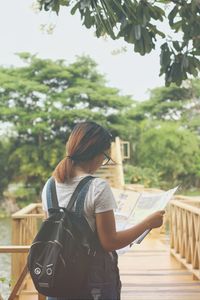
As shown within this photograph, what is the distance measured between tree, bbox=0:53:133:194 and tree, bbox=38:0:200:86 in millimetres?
14380

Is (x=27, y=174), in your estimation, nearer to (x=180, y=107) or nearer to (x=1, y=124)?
(x=1, y=124)

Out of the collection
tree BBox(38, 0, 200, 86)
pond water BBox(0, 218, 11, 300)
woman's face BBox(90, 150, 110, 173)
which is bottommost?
pond water BBox(0, 218, 11, 300)

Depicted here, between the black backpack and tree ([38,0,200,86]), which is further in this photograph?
tree ([38,0,200,86])

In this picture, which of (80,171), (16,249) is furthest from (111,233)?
(16,249)

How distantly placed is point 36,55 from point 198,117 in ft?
19.1

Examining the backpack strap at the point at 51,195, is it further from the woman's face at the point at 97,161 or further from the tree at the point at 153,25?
the tree at the point at 153,25

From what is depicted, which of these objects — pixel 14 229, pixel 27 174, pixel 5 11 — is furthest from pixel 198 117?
pixel 14 229

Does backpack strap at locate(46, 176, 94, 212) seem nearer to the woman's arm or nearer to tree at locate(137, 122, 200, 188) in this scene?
the woman's arm

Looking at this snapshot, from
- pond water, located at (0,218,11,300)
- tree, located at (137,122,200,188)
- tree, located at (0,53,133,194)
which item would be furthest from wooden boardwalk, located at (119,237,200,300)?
tree, located at (137,122,200,188)

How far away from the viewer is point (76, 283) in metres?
1.36

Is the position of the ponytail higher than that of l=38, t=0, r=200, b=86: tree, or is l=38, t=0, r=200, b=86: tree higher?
l=38, t=0, r=200, b=86: tree

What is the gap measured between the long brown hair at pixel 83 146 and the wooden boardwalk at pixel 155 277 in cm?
253

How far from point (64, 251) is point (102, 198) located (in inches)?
6.5

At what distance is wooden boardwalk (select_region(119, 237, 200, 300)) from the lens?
388 cm
